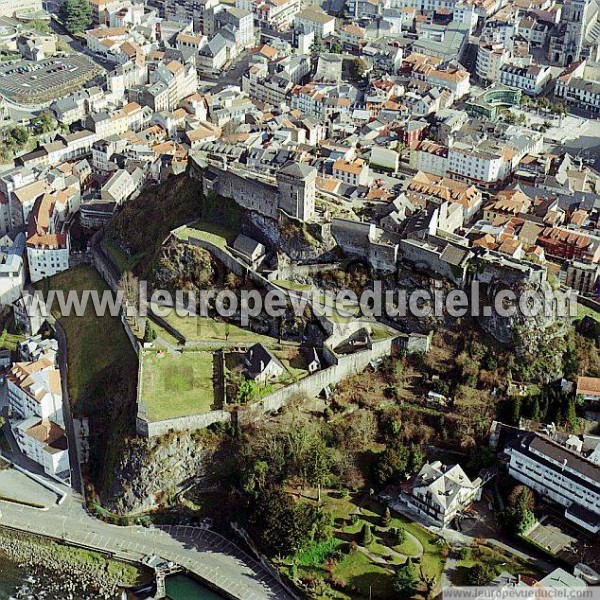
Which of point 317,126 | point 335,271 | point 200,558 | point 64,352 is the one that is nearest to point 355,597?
point 200,558

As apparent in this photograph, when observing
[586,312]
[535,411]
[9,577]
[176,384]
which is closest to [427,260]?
[586,312]

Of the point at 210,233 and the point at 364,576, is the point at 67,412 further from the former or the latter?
the point at 364,576

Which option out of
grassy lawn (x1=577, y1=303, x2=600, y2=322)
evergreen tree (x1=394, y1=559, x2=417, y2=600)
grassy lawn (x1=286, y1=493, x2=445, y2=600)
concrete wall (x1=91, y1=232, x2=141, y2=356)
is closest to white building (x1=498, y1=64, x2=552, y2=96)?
grassy lawn (x1=577, y1=303, x2=600, y2=322)

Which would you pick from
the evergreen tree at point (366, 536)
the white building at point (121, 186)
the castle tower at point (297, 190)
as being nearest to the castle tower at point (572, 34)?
the white building at point (121, 186)

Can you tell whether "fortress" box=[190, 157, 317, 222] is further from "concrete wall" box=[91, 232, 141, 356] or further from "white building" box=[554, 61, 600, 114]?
"white building" box=[554, 61, 600, 114]

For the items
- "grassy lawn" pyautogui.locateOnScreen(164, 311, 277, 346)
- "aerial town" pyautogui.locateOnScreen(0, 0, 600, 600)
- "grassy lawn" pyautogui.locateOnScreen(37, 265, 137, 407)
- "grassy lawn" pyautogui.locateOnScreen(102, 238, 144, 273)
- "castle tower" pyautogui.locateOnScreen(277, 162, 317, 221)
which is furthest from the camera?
"grassy lawn" pyautogui.locateOnScreen(102, 238, 144, 273)

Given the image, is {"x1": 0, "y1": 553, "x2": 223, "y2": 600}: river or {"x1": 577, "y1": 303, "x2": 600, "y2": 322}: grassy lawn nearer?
{"x1": 0, "y1": 553, "x2": 223, "y2": 600}: river

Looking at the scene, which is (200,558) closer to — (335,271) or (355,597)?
(355,597)
